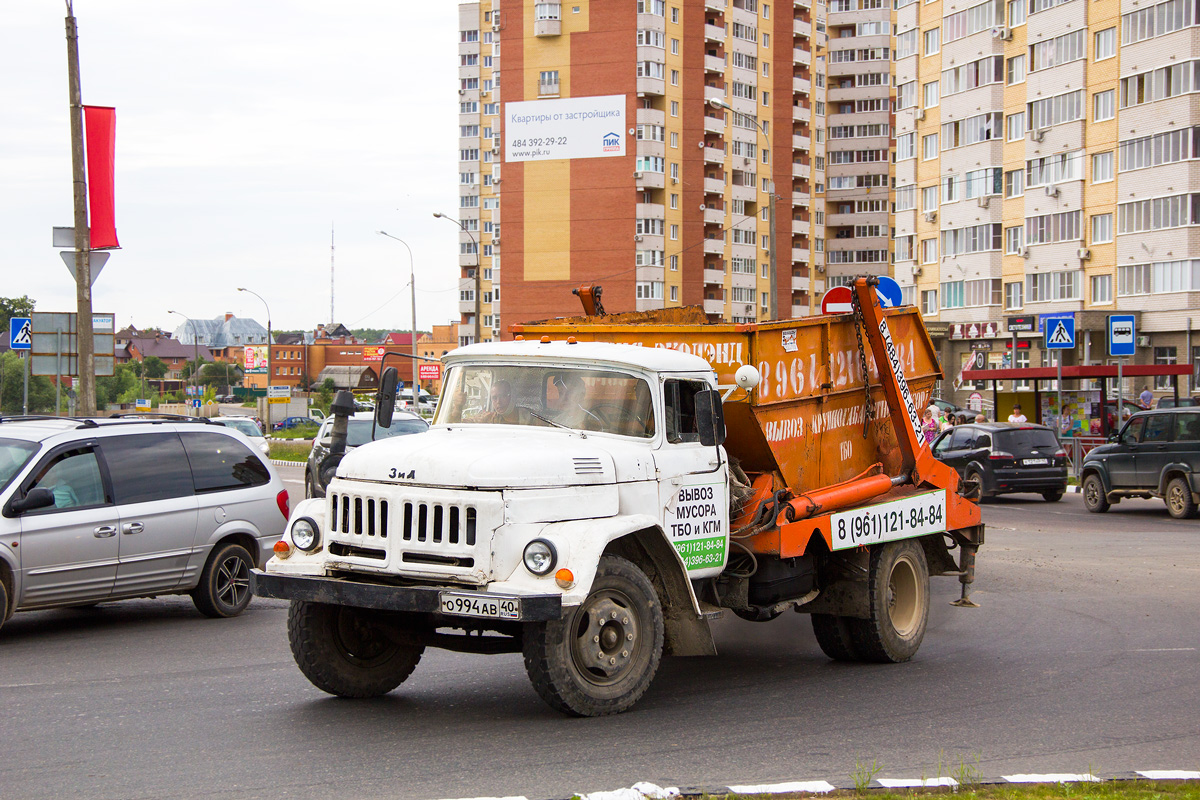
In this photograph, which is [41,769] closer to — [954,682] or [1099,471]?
[954,682]

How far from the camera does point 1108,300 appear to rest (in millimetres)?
57188

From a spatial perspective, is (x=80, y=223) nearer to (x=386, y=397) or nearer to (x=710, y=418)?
(x=386, y=397)

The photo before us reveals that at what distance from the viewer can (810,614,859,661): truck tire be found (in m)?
9.41

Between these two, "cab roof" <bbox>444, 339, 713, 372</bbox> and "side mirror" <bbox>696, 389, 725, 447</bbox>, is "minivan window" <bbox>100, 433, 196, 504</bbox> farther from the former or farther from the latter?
"side mirror" <bbox>696, 389, 725, 447</bbox>

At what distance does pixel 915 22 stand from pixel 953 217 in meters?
13.2

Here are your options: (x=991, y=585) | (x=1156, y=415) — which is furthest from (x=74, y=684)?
(x=1156, y=415)

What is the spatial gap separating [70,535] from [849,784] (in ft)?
23.2

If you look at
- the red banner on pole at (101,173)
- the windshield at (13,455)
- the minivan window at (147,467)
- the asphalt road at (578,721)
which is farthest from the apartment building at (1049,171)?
the windshield at (13,455)

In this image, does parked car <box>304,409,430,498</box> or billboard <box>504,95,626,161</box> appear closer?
parked car <box>304,409,430,498</box>

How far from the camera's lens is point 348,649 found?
784 cm

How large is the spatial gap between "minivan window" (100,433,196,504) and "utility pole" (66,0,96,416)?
7388mm

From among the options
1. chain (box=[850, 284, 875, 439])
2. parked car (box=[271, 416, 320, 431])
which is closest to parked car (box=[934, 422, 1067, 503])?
chain (box=[850, 284, 875, 439])

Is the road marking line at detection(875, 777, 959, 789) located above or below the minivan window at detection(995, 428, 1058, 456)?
below

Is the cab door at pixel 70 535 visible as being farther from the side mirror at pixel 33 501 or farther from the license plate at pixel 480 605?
the license plate at pixel 480 605
